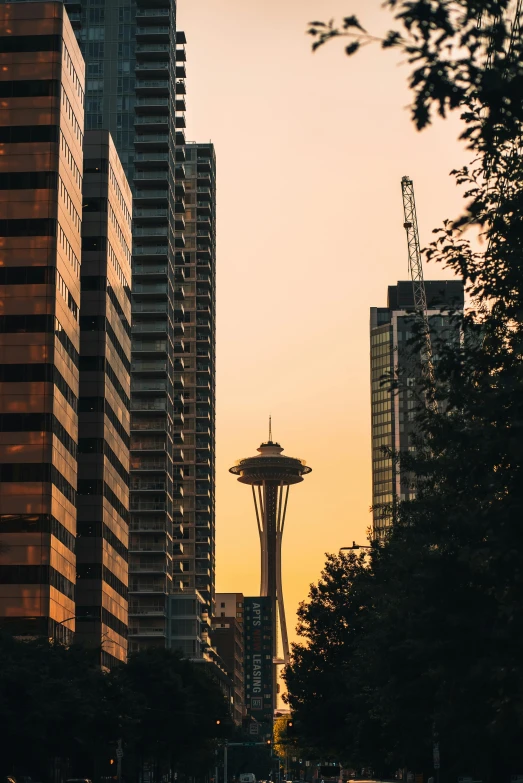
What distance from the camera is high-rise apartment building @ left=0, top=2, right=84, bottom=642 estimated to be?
10969 cm

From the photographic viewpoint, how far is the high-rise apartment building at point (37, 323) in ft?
360

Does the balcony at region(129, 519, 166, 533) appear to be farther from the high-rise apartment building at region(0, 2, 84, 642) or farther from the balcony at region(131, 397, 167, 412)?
the high-rise apartment building at region(0, 2, 84, 642)

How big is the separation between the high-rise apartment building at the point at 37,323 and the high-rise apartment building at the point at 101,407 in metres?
8.15

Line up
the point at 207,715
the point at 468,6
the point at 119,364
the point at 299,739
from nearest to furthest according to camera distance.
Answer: the point at 468,6, the point at 299,739, the point at 207,715, the point at 119,364

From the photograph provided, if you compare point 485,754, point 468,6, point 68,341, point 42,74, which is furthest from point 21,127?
point 468,6

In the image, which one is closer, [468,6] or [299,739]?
[468,6]

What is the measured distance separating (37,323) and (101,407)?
21.4 meters

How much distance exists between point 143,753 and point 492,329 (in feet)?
288

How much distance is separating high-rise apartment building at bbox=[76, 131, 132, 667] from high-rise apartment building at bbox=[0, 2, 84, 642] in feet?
26.7

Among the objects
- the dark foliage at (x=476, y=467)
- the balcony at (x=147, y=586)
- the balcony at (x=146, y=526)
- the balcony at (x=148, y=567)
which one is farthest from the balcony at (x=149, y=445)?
the dark foliage at (x=476, y=467)

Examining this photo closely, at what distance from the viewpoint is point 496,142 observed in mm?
23906

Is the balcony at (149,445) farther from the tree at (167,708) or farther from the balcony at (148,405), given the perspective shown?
the tree at (167,708)

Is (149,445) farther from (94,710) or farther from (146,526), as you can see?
(94,710)

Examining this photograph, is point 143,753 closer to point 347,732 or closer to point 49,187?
point 347,732
